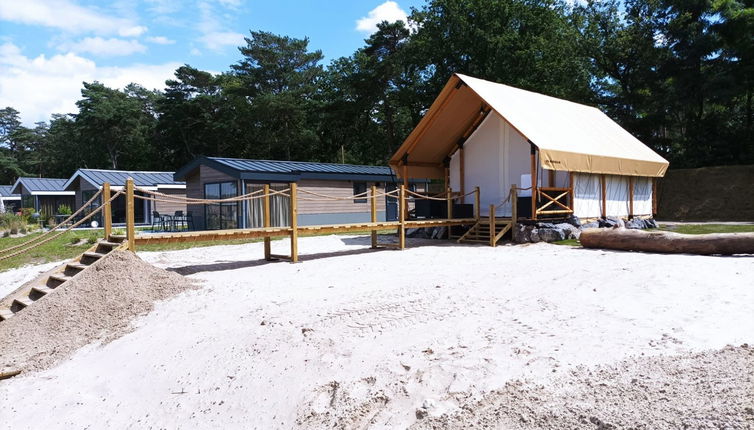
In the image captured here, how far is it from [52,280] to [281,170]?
1336 cm

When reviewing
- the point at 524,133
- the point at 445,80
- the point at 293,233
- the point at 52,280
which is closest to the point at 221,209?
the point at 293,233

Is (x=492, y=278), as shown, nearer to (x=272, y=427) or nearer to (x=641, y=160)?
(x=272, y=427)

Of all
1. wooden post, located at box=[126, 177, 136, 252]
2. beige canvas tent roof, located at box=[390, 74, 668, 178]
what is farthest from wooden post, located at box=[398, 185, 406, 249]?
wooden post, located at box=[126, 177, 136, 252]

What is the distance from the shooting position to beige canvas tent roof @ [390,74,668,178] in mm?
13945

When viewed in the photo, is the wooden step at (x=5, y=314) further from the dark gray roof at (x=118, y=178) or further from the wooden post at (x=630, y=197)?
the dark gray roof at (x=118, y=178)

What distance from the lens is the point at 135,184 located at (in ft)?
92.7

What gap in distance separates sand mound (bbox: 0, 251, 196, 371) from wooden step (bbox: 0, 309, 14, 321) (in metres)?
0.23

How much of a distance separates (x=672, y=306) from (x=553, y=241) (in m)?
7.94

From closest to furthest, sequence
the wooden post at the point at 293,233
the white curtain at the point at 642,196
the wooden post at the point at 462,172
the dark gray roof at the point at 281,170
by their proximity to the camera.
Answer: the wooden post at the point at 293,233 < the wooden post at the point at 462,172 < the white curtain at the point at 642,196 < the dark gray roof at the point at 281,170

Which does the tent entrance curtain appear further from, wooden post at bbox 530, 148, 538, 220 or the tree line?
the tree line

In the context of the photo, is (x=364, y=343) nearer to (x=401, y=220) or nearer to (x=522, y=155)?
(x=401, y=220)

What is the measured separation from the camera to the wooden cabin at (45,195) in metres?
33.7

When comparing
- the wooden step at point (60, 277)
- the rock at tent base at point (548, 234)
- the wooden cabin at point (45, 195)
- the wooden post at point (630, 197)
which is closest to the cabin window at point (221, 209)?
the rock at tent base at point (548, 234)

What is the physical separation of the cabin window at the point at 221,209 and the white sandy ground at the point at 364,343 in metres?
12.5
